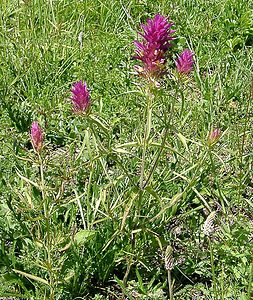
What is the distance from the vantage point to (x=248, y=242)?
2191 mm

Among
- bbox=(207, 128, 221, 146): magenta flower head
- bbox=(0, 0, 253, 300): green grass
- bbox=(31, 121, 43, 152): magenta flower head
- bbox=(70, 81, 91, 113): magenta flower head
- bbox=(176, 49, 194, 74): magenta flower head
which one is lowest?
bbox=(0, 0, 253, 300): green grass

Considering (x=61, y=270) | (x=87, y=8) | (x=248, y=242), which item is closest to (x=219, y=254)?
(x=248, y=242)

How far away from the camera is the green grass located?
1.97m

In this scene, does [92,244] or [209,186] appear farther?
Result: [209,186]

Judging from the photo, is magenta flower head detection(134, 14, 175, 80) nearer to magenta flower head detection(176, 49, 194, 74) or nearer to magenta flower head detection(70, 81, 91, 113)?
magenta flower head detection(176, 49, 194, 74)

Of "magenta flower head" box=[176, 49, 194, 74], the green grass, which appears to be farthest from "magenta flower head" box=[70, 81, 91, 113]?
"magenta flower head" box=[176, 49, 194, 74]

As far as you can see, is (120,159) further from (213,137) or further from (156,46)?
(156,46)

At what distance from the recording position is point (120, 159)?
231 cm

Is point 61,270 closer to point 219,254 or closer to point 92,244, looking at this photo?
point 92,244

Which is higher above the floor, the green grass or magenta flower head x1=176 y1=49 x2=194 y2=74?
magenta flower head x1=176 y1=49 x2=194 y2=74

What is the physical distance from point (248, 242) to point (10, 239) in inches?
35.9

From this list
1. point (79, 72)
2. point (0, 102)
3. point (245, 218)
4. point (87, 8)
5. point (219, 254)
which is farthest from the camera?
point (87, 8)

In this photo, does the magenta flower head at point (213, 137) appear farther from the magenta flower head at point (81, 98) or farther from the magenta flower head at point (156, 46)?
the magenta flower head at point (81, 98)

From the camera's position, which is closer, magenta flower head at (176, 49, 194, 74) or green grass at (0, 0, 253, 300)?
magenta flower head at (176, 49, 194, 74)
